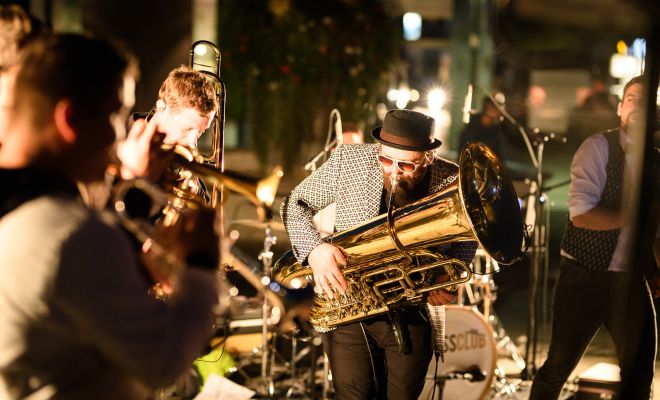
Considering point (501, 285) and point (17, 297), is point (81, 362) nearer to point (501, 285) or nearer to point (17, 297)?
point (17, 297)

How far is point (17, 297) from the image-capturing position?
1.82 m

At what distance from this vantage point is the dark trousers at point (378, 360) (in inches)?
145

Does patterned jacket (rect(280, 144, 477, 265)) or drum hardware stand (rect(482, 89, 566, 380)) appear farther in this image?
drum hardware stand (rect(482, 89, 566, 380))

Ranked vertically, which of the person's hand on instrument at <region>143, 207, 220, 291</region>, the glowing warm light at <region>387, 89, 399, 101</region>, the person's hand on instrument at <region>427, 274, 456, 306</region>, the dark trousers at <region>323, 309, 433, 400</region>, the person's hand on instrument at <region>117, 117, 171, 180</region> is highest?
the glowing warm light at <region>387, 89, 399, 101</region>

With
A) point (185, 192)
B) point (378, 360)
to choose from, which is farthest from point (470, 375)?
point (185, 192)

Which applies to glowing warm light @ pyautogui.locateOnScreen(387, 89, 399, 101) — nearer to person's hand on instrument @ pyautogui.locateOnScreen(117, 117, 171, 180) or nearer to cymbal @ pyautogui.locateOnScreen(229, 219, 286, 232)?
cymbal @ pyautogui.locateOnScreen(229, 219, 286, 232)

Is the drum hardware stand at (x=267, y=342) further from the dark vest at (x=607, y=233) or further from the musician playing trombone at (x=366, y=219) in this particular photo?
the dark vest at (x=607, y=233)

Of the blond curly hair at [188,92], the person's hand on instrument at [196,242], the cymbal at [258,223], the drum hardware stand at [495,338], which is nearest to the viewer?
the person's hand on instrument at [196,242]

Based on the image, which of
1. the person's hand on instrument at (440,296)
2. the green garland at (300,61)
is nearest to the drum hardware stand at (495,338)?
the green garland at (300,61)

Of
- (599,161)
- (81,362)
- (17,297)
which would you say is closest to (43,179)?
(17,297)

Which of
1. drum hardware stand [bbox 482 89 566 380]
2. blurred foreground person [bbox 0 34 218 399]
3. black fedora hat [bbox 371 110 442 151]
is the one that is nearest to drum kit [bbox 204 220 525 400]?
drum hardware stand [bbox 482 89 566 380]

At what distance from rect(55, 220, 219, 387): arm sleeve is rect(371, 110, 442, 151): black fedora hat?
1.80m

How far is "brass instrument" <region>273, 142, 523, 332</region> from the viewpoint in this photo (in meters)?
3.39

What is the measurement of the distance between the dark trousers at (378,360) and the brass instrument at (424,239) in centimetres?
9
